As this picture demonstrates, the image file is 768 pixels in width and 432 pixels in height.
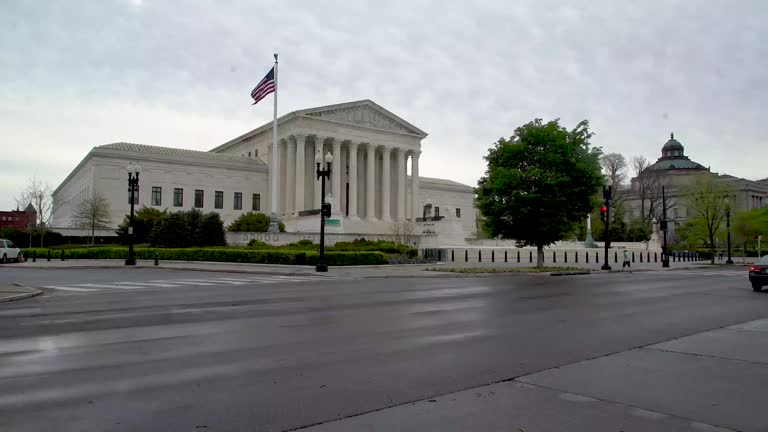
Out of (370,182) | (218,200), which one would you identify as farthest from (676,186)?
(218,200)

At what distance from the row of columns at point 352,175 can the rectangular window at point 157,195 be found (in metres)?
14.0

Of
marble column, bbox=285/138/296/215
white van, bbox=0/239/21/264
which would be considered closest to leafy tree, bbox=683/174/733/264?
marble column, bbox=285/138/296/215

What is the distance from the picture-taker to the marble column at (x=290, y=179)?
66688 millimetres

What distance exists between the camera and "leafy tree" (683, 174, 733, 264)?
51.2 meters

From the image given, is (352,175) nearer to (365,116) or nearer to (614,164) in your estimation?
(365,116)

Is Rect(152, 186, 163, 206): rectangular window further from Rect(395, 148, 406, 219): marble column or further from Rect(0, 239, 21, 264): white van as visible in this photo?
Rect(395, 148, 406, 219): marble column

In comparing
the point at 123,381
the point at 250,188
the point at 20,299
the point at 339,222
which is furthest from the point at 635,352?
the point at 250,188

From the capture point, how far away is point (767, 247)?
7394 cm

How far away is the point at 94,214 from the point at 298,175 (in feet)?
72.4

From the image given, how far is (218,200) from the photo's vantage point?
70.1 m

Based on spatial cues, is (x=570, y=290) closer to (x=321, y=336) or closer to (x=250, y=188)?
(x=321, y=336)

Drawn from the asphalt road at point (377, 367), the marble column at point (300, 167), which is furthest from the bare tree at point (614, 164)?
the asphalt road at point (377, 367)

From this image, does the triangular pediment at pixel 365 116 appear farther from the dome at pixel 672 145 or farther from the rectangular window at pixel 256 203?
the dome at pixel 672 145

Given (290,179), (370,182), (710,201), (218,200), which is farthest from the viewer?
(370,182)
